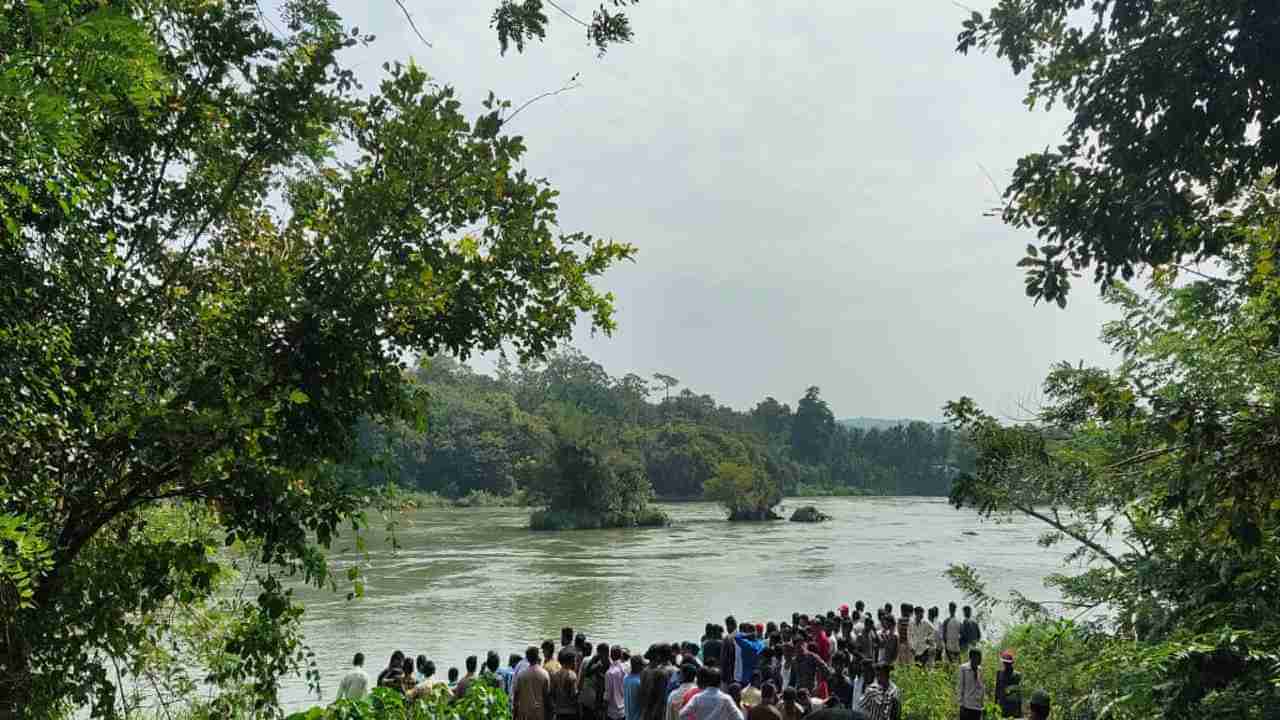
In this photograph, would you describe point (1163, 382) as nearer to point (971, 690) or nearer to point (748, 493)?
point (971, 690)

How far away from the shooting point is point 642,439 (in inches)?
2739

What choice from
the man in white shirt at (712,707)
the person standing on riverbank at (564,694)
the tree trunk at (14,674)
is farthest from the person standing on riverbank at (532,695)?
the tree trunk at (14,674)

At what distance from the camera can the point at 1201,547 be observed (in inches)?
177

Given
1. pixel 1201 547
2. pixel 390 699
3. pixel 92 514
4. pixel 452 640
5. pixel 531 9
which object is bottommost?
pixel 452 640

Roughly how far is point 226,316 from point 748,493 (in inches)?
1956

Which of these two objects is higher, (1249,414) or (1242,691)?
(1249,414)

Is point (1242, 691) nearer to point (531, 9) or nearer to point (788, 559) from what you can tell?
point (531, 9)

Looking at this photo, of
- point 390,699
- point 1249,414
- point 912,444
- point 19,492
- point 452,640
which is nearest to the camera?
point 1249,414

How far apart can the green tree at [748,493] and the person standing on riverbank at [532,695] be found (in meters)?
46.1

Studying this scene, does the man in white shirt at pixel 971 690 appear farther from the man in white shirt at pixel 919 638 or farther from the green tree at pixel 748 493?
the green tree at pixel 748 493

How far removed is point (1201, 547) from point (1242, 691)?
2.24 feet

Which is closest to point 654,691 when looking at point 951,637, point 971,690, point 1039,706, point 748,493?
point 1039,706

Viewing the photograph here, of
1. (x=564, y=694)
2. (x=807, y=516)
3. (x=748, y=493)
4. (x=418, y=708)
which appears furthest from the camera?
(x=748, y=493)

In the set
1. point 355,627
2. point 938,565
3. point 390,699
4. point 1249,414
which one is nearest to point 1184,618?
point 1249,414
